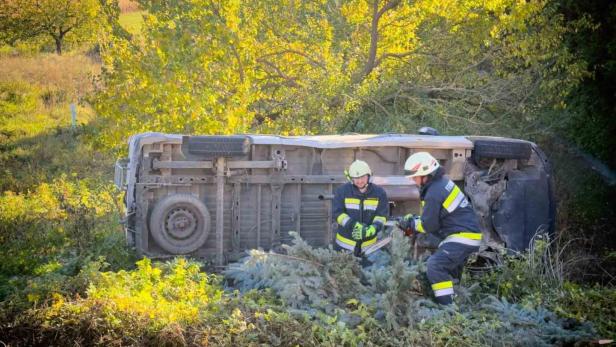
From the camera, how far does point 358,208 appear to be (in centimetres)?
765

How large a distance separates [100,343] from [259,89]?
8.86 meters

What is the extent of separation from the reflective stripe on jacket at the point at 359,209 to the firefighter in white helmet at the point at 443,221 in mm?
909

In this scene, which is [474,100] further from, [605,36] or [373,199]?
[373,199]

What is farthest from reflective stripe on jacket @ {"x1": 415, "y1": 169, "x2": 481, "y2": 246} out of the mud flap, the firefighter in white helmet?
the mud flap

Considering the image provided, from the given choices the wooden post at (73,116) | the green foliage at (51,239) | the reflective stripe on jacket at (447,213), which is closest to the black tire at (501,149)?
the reflective stripe on jacket at (447,213)

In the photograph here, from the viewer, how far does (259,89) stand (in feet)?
45.1

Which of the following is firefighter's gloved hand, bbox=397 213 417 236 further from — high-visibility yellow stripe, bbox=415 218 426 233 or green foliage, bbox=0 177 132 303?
green foliage, bbox=0 177 132 303

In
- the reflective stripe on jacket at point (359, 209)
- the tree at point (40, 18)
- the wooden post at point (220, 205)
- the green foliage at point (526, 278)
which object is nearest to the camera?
the green foliage at point (526, 278)

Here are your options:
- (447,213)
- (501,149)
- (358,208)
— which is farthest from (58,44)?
(447,213)

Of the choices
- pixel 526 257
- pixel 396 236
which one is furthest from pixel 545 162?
pixel 396 236

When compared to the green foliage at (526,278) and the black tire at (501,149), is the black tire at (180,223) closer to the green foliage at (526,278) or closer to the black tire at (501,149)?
the green foliage at (526,278)

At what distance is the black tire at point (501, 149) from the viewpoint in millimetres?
8961

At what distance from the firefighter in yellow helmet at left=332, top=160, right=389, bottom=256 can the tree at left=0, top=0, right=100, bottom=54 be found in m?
18.8

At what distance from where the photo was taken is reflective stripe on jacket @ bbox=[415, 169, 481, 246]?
6668 mm
